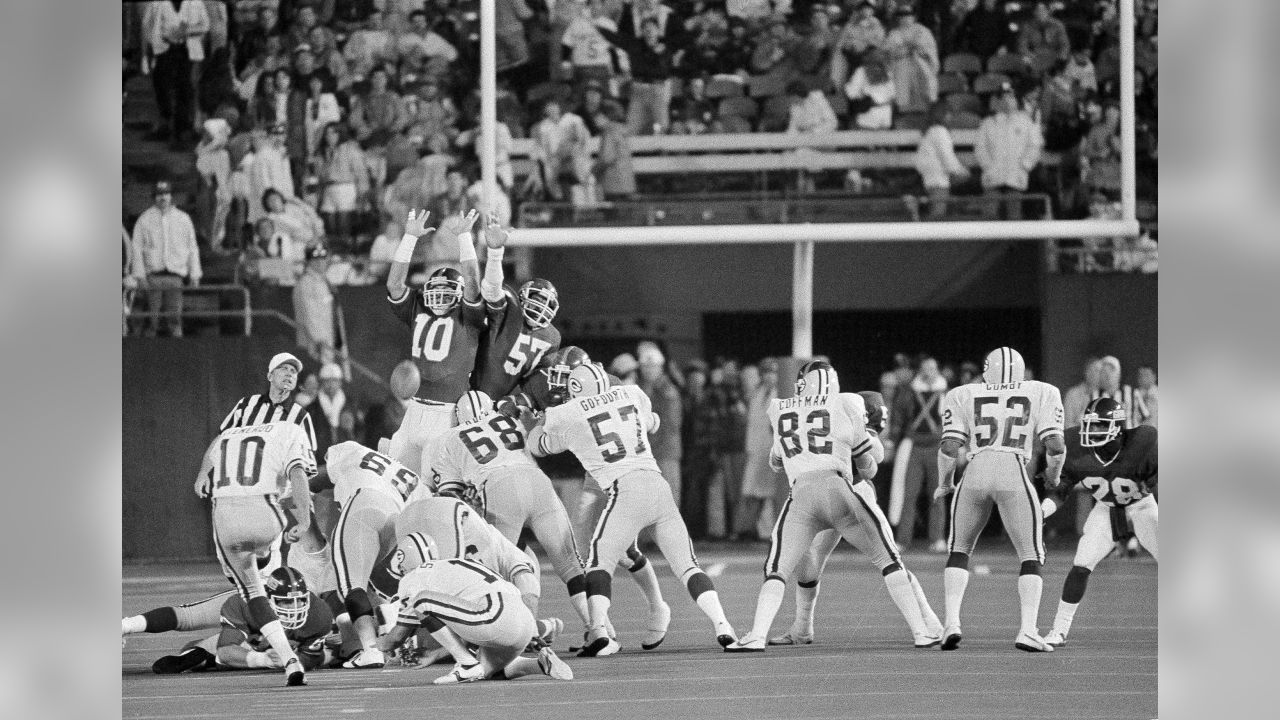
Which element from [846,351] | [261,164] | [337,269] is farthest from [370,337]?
[846,351]

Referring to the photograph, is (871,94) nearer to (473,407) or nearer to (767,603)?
(473,407)

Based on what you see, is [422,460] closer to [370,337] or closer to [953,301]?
[370,337]

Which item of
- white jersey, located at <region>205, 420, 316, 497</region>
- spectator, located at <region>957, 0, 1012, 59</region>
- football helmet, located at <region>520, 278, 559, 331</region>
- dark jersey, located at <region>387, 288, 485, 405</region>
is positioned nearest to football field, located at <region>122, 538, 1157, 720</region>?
white jersey, located at <region>205, 420, 316, 497</region>

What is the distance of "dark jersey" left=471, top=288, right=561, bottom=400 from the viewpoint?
25.7ft

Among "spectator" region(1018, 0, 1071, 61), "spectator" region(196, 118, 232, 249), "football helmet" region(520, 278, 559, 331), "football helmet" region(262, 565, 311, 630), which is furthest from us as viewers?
"spectator" region(1018, 0, 1071, 61)

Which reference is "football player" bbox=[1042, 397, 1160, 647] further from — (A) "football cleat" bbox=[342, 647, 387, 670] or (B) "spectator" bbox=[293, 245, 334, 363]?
(B) "spectator" bbox=[293, 245, 334, 363]

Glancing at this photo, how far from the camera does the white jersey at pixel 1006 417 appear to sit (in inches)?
275

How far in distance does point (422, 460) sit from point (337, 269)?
13.0 feet

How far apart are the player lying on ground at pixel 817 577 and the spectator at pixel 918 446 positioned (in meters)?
3.32

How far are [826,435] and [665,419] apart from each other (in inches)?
152

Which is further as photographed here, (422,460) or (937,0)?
(937,0)

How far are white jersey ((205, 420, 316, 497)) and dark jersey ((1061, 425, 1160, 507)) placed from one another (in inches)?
128

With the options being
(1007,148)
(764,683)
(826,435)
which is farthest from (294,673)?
(1007,148)

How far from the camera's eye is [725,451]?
1092 centimetres
